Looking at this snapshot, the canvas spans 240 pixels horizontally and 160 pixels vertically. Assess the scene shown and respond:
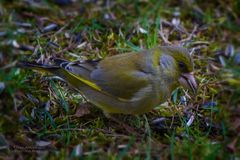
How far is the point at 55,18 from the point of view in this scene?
543 centimetres

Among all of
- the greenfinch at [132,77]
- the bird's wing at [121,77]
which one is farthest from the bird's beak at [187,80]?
the bird's wing at [121,77]

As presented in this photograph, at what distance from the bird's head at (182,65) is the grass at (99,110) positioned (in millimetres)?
324

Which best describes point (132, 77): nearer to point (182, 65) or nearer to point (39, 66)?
point (182, 65)

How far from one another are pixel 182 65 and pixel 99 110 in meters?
0.78

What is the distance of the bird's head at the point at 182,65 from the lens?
13.4 ft

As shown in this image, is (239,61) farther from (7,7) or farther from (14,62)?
(7,7)

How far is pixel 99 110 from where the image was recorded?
14.6 feet

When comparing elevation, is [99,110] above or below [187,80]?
below

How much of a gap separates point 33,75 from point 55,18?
3.08ft

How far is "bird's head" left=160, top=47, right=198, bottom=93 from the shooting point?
161 inches

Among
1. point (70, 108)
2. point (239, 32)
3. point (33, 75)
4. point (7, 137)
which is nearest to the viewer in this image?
point (7, 137)

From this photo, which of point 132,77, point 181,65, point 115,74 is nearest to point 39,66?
point 115,74

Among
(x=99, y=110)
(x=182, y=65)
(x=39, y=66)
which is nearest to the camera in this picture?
(x=182, y=65)

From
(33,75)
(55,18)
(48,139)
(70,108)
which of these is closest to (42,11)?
(55,18)
